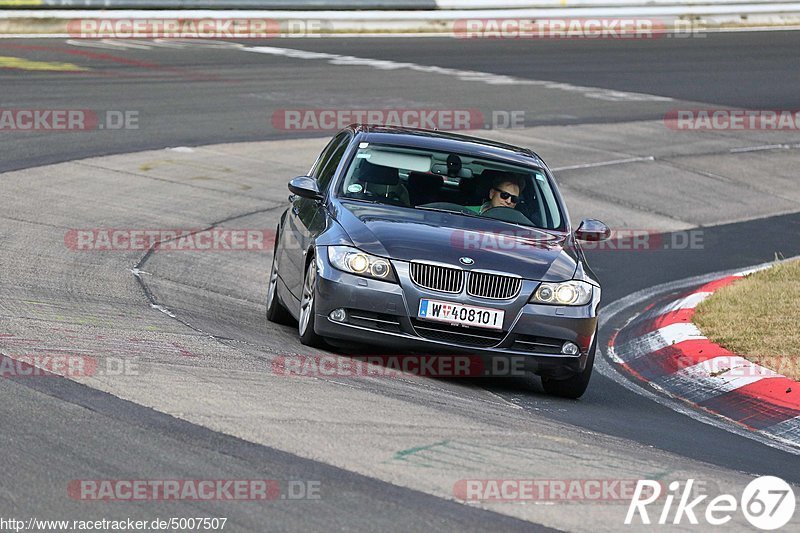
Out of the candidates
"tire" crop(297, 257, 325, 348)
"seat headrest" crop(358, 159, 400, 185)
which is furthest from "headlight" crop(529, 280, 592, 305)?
"seat headrest" crop(358, 159, 400, 185)

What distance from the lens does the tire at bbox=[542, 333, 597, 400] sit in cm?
886

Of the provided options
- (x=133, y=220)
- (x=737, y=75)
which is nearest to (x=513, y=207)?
(x=133, y=220)

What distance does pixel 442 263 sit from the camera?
27.8 feet

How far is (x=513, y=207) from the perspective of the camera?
32.3 feet

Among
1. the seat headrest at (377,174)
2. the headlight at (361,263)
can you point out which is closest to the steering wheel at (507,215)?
the seat headrest at (377,174)

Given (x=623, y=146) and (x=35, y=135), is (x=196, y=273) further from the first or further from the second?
(x=623, y=146)

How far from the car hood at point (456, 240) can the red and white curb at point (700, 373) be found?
1.36 metres

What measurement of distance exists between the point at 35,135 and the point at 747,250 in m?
9.00

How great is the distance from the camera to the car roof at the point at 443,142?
10.1 meters

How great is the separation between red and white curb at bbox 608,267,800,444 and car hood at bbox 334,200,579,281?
1.36 meters

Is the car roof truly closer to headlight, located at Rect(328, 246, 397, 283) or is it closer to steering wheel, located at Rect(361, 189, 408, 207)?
steering wheel, located at Rect(361, 189, 408, 207)

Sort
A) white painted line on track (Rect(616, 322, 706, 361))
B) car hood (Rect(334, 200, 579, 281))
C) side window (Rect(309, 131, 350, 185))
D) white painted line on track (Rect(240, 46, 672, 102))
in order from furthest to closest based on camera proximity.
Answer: white painted line on track (Rect(240, 46, 672, 102)) < white painted line on track (Rect(616, 322, 706, 361)) < side window (Rect(309, 131, 350, 185)) < car hood (Rect(334, 200, 579, 281))

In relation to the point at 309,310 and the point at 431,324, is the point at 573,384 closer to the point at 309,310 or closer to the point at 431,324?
the point at 431,324

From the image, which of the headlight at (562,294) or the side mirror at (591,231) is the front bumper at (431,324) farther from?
the side mirror at (591,231)
